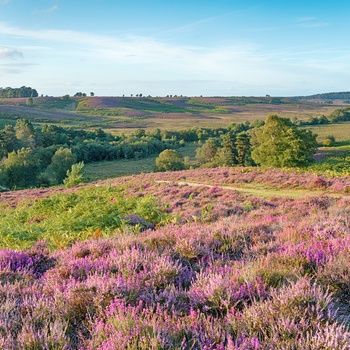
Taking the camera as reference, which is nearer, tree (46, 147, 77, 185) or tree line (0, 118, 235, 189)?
tree line (0, 118, 235, 189)

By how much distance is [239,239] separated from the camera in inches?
254

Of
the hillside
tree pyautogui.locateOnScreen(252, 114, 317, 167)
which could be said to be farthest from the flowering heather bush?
tree pyautogui.locateOnScreen(252, 114, 317, 167)

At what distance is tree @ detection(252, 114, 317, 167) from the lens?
4438 cm

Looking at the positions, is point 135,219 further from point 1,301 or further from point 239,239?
point 1,301

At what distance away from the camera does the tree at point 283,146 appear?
44.4 m

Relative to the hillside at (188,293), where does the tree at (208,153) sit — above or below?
below

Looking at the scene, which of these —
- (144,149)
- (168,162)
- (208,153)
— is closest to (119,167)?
(168,162)

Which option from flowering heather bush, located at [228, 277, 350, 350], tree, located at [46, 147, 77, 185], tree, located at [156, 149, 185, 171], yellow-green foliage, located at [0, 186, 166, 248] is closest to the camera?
flowering heather bush, located at [228, 277, 350, 350]

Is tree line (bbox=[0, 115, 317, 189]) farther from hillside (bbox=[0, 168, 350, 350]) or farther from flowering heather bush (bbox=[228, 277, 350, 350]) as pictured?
flowering heather bush (bbox=[228, 277, 350, 350])

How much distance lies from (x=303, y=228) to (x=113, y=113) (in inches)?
7402

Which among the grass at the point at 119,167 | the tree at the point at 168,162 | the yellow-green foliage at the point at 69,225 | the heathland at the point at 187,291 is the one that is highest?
the heathland at the point at 187,291

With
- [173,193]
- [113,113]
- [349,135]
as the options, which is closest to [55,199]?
[173,193]

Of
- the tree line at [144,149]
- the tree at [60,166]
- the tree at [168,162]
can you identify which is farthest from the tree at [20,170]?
the tree at [168,162]

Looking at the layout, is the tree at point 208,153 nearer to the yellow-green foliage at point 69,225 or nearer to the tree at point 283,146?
the tree at point 283,146
